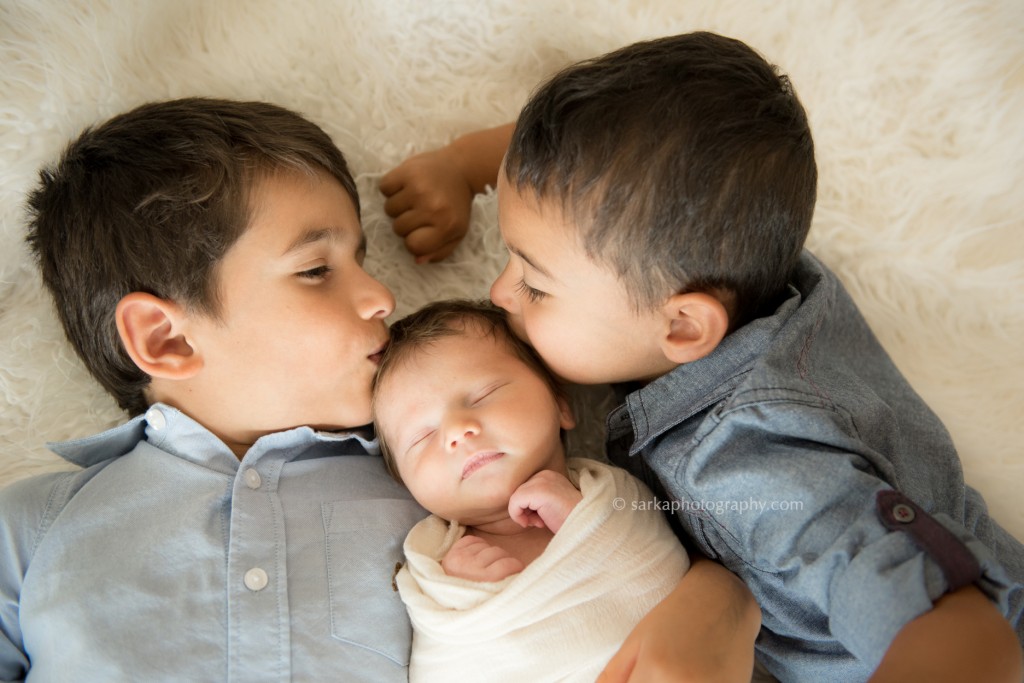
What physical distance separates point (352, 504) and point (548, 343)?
482 millimetres

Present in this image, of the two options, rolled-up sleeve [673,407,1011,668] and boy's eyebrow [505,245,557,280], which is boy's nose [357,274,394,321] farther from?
rolled-up sleeve [673,407,1011,668]

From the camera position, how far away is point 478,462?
58.2 inches

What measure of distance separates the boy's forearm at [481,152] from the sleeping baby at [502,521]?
0.39m

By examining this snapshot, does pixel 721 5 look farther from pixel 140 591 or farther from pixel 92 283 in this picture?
pixel 140 591

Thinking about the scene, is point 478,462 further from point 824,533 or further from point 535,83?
point 535,83

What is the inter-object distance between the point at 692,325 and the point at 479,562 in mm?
546

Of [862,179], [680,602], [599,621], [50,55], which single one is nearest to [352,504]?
[599,621]

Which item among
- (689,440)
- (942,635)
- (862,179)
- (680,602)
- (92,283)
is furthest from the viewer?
(862,179)

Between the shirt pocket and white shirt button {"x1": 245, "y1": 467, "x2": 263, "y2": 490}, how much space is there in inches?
5.0

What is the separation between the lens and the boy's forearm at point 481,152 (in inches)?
75.0

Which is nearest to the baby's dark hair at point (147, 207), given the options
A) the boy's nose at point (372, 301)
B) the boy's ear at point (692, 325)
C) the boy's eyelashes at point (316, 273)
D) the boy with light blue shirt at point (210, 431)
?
the boy with light blue shirt at point (210, 431)

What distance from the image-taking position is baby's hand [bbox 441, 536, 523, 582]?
4.55 ft

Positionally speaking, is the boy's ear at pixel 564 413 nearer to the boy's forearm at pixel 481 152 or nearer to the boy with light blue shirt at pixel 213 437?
the boy with light blue shirt at pixel 213 437

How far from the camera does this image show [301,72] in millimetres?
1914
